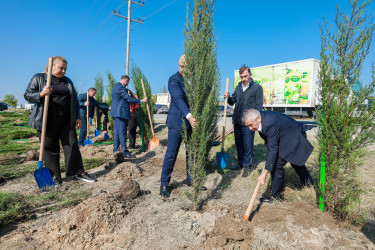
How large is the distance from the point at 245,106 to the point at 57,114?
11.0 feet

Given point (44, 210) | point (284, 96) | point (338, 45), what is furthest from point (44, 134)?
point (284, 96)

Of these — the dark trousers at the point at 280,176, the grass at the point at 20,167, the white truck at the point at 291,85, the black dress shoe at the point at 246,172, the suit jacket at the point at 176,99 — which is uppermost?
the white truck at the point at 291,85

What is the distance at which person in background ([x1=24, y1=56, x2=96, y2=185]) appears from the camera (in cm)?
367

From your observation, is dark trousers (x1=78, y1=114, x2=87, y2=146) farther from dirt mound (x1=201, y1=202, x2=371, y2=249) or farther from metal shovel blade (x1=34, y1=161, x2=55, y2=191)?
dirt mound (x1=201, y1=202, x2=371, y2=249)

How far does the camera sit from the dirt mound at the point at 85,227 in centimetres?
227

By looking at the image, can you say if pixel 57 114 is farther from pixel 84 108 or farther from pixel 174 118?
pixel 84 108

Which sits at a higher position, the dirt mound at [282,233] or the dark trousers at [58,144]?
the dark trousers at [58,144]

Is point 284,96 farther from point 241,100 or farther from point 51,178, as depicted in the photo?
point 51,178

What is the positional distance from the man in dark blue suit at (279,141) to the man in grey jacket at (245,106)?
1185mm

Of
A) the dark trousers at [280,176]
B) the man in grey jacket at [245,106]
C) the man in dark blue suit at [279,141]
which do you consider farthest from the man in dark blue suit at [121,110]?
the dark trousers at [280,176]

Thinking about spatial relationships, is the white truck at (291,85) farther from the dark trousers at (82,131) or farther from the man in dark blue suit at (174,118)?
the man in dark blue suit at (174,118)

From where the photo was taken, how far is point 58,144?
13.0 ft

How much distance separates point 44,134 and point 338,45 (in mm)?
4187

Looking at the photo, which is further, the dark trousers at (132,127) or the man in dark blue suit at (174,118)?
the dark trousers at (132,127)
